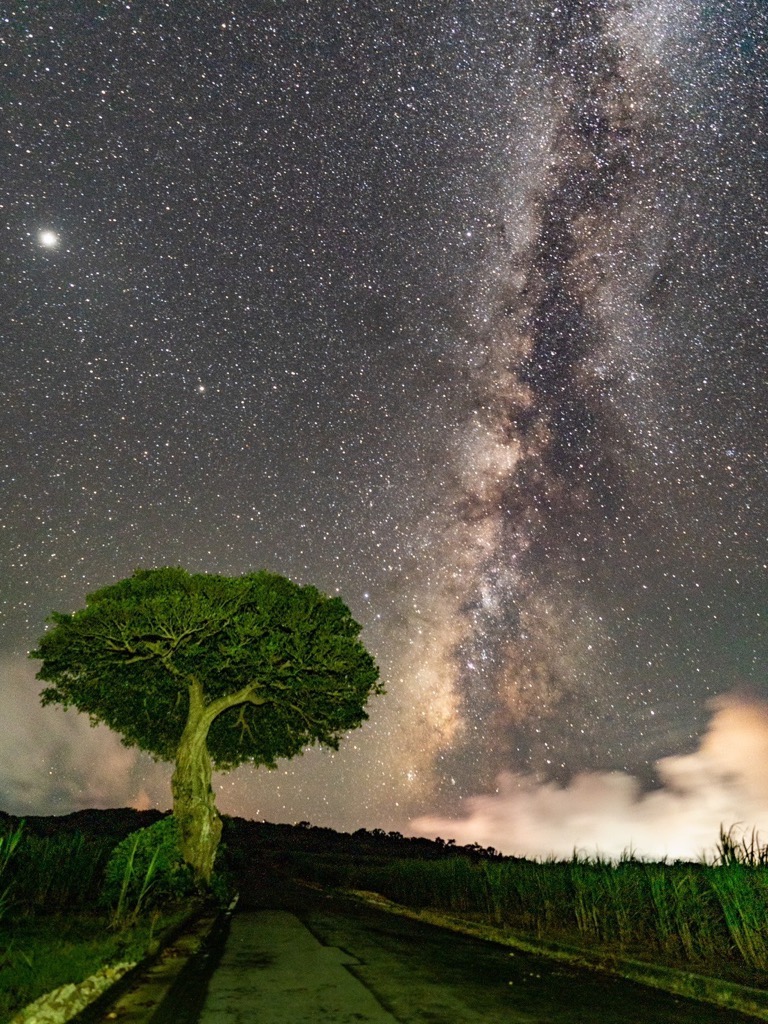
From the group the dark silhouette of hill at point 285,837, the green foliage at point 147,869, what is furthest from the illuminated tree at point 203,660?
the dark silhouette of hill at point 285,837

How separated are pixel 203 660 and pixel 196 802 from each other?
403cm

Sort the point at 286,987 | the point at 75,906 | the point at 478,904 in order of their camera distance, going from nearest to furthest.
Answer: the point at 286,987 < the point at 75,906 < the point at 478,904

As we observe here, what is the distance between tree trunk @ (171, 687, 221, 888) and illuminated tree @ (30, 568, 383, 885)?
3 cm

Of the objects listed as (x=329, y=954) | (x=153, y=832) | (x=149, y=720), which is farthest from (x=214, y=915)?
(x=149, y=720)

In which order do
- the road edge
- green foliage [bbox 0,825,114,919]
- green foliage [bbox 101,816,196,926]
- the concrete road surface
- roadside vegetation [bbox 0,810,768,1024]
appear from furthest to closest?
green foliage [bbox 101,816,196,926] → green foliage [bbox 0,825,114,919] → roadside vegetation [bbox 0,810,768,1024] → the road edge → the concrete road surface

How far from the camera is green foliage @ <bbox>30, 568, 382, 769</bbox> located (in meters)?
19.2

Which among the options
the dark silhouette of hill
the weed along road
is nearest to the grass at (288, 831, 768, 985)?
the weed along road

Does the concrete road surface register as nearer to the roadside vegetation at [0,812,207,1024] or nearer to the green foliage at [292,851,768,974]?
the roadside vegetation at [0,812,207,1024]

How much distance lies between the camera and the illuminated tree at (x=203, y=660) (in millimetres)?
19125

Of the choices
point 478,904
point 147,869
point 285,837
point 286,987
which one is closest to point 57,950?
point 286,987

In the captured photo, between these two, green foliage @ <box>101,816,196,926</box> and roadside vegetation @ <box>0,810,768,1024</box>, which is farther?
green foliage @ <box>101,816,196,926</box>

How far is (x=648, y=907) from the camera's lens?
1085 cm

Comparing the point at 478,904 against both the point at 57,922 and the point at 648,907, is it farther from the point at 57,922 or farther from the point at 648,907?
the point at 57,922

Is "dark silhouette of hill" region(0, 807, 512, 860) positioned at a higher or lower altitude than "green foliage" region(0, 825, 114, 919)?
higher
